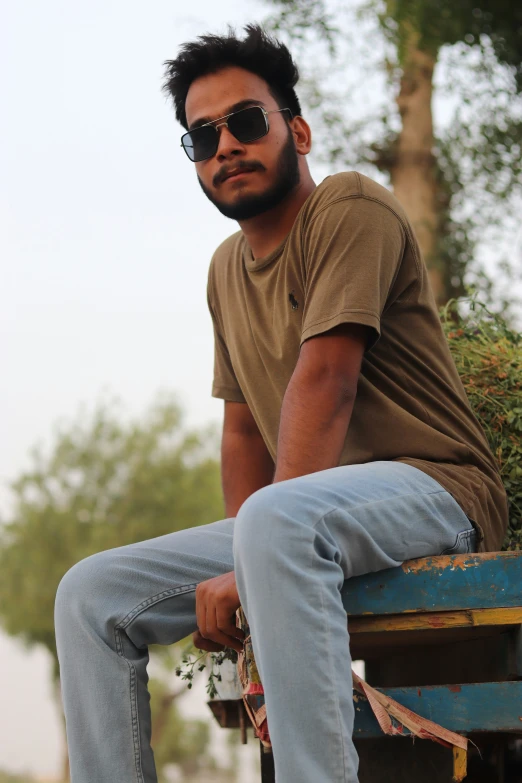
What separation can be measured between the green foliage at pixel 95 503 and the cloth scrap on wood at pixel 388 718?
2550 centimetres

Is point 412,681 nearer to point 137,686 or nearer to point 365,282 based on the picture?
point 137,686

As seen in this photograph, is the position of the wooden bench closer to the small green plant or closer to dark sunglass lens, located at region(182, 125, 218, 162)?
the small green plant

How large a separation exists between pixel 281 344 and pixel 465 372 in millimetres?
1065

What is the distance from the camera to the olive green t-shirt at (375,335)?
2777 mm

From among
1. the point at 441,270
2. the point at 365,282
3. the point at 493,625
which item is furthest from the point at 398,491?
the point at 441,270

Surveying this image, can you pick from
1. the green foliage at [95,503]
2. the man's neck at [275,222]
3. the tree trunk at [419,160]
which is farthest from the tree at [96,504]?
the man's neck at [275,222]

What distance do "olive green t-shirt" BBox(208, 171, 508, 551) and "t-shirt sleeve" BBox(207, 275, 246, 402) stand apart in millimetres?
403

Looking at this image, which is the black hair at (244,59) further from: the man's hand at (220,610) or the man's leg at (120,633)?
the man's hand at (220,610)

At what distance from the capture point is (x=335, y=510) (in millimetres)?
2309

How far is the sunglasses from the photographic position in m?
3.22

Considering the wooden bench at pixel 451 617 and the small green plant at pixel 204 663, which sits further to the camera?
the small green plant at pixel 204 663

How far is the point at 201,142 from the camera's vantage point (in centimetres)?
328

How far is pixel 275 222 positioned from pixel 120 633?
4.65ft

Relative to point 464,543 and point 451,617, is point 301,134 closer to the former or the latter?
point 464,543
